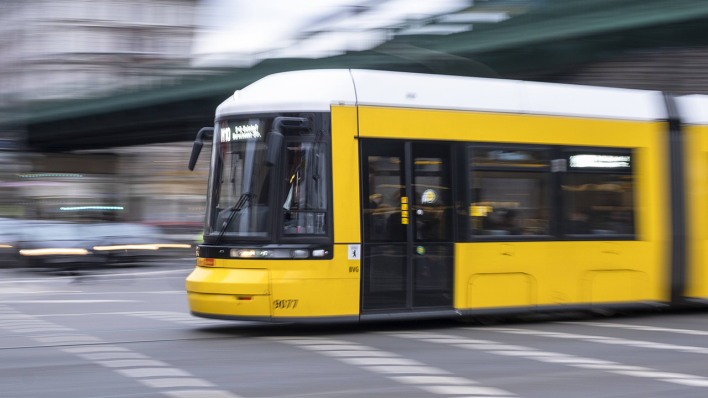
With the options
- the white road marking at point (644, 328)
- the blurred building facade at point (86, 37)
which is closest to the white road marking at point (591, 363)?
the white road marking at point (644, 328)

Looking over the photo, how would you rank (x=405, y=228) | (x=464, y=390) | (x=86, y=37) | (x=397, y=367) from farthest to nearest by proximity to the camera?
(x=86, y=37) < (x=405, y=228) < (x=397, y=367) < (x=464, y=390)

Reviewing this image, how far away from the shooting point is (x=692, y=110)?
35.3 ft

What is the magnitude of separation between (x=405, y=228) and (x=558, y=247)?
2.03 m

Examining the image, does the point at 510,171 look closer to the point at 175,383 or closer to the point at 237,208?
the point at 237,208

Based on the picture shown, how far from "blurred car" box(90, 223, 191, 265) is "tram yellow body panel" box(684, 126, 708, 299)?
50.6ft

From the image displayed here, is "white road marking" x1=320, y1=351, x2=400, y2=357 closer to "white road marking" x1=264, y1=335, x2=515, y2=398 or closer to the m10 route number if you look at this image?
"white road marking" x1=264, y1=335, x2=515, y2=398

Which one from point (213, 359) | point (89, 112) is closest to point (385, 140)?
point (213, 359)

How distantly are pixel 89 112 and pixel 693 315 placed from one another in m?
29.3

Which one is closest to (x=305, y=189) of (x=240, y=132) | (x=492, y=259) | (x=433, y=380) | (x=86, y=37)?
(x=240, y=132)

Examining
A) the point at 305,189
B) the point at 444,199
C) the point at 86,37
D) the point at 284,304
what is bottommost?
the point at 284,304

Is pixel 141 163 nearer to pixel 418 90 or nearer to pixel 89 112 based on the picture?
pixel 89 112

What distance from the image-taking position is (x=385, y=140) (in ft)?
29.2

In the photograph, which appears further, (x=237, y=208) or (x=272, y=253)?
(x=237, y=208)

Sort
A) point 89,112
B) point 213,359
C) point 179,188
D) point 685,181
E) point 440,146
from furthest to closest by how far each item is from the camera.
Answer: point 179,188 < point 89,112 < point 685,181 < point 440,146 < point 213,359
